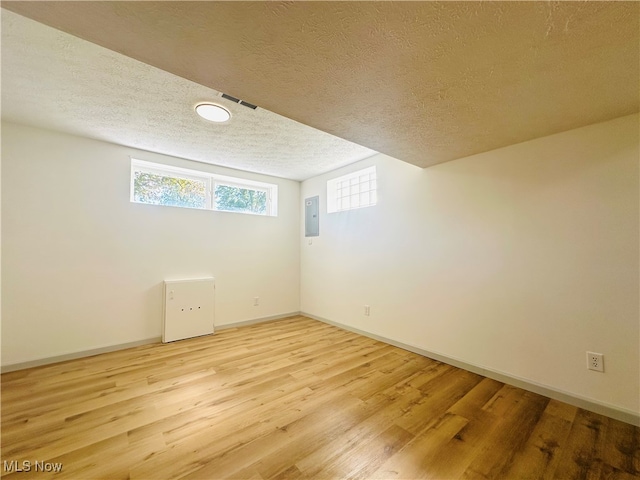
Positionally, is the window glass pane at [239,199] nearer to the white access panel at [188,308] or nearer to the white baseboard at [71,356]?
the white access panel at [188,308]

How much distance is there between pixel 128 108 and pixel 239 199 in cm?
186

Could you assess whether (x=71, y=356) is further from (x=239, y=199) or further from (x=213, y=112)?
(x=213, y=112)

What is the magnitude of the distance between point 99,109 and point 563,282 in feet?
13.1

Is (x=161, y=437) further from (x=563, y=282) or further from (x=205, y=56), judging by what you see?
(x=563, y=282)

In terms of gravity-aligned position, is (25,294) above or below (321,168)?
below

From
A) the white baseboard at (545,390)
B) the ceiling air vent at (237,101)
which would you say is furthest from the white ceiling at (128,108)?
the white baseboard at (545,390)

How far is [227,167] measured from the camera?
3559mm

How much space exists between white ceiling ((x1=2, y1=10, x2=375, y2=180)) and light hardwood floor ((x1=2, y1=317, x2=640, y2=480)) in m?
2.29

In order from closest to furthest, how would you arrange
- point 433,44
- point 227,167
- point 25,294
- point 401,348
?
point 433,44
point 25,294
point 401,348
point 227,167

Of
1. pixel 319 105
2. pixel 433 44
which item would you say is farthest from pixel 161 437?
pixel 433 44

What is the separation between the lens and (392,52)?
1.09 meters

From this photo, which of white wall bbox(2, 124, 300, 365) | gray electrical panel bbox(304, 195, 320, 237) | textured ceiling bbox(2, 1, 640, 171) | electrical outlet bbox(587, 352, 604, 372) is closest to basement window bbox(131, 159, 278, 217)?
white wall bbox(2, 124, 300, 365)

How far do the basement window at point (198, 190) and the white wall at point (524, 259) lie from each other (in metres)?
1.98

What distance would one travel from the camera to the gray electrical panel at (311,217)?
4043 mm
